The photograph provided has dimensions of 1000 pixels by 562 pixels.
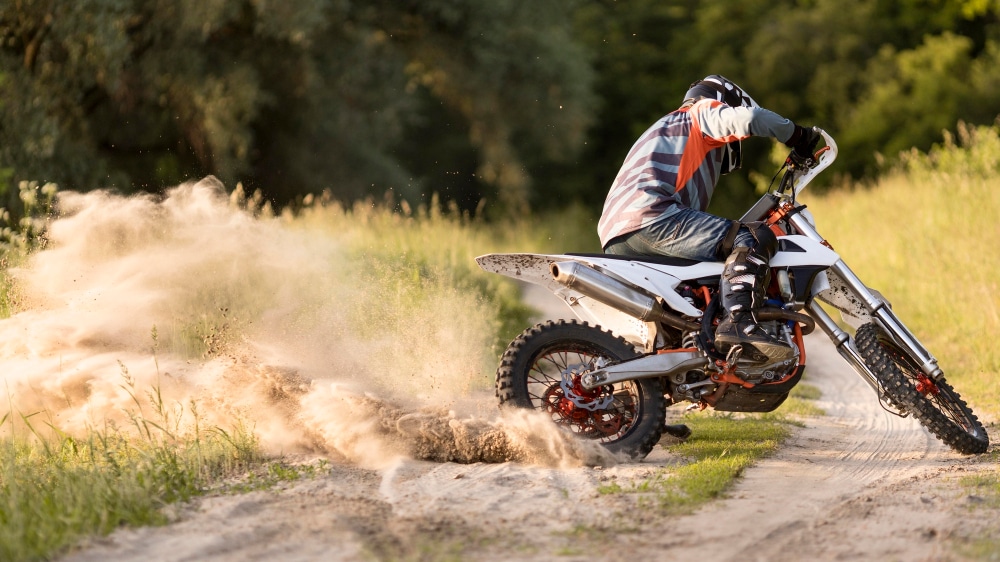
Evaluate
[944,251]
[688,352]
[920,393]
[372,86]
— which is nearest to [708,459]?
[688,352]

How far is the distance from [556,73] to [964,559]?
19296 millimetres

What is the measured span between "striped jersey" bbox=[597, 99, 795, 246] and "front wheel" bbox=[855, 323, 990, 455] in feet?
4.02

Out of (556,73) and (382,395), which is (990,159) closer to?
(556,73)

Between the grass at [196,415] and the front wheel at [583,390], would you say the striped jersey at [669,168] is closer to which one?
the front wheel at [583,390]

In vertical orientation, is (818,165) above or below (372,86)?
below

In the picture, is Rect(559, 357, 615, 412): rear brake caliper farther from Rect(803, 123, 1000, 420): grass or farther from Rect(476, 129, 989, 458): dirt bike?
Rect(803, 123, 1000, 420): grass

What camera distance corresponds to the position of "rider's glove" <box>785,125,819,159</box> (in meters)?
6.09

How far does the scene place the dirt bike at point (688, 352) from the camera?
6.15m

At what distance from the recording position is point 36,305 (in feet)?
25.2

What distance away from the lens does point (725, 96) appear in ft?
21.3

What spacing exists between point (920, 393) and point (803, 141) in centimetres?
145

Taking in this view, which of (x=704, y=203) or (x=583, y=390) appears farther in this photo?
(x=704, y=203)

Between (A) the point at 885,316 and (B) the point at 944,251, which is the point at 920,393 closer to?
(A) the point at 885,316

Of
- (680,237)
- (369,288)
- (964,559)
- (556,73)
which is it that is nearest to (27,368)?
(369,288)
